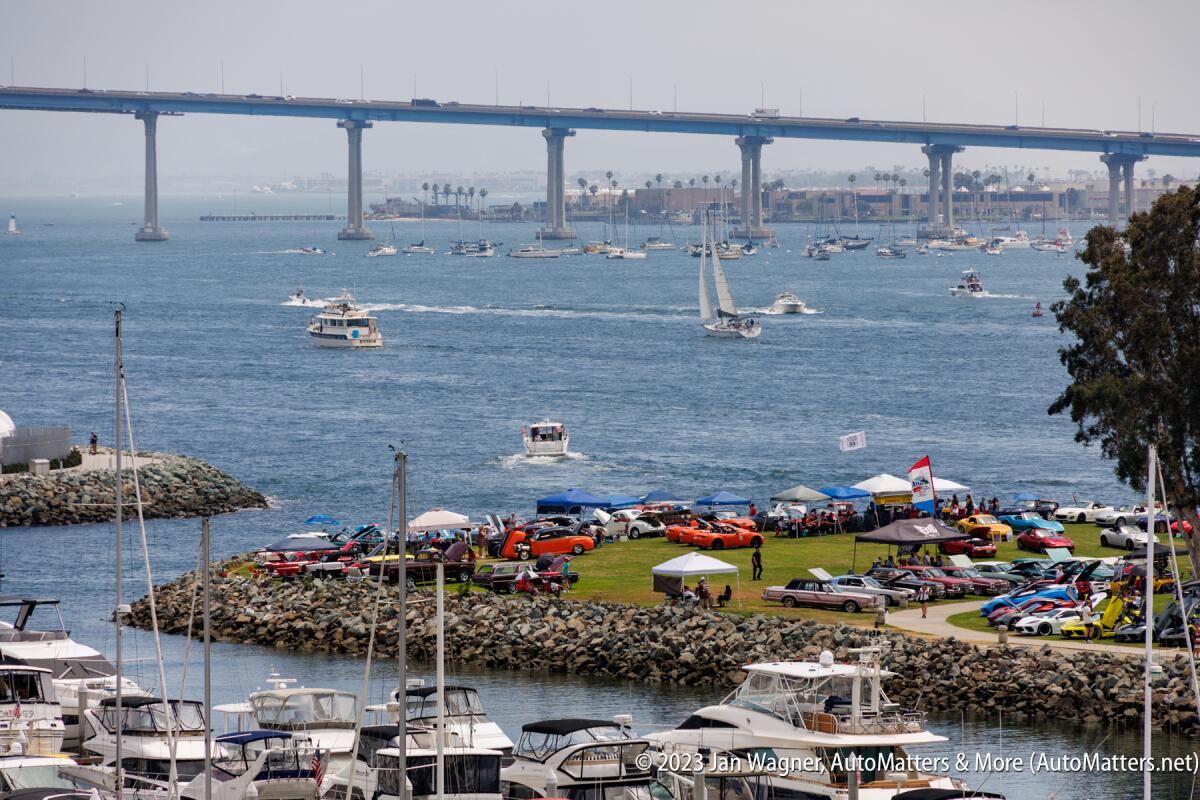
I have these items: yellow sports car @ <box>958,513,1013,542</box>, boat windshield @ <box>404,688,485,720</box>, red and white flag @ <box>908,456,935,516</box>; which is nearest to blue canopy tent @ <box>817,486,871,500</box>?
red and white flag @ <box>908,456,935,516</box>

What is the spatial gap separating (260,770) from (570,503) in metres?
30.3

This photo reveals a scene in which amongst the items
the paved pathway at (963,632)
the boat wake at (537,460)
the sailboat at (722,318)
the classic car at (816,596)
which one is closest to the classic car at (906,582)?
the paved pathway at (963,632)

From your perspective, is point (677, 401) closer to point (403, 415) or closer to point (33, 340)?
point (403, 415)

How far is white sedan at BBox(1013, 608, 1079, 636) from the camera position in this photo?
3547cm

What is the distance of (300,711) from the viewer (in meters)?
25.9

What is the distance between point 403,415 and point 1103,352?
5160 centimetres

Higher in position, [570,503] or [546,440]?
[570,503]

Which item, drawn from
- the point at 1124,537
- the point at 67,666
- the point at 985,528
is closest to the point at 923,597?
the point at 985,528

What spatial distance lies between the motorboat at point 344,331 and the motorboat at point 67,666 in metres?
85.8

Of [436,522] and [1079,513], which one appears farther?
[1079,513]

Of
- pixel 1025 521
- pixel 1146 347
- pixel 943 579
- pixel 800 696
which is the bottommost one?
pixel 1025 521

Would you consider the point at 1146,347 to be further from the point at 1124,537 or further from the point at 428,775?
the point at 428,775

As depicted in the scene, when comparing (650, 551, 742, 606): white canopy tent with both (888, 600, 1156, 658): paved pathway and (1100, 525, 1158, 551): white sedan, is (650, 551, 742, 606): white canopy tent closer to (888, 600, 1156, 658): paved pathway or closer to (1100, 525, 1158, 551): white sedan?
(888, 600, 1156, 658): paved pathway

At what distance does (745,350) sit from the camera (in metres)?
121
